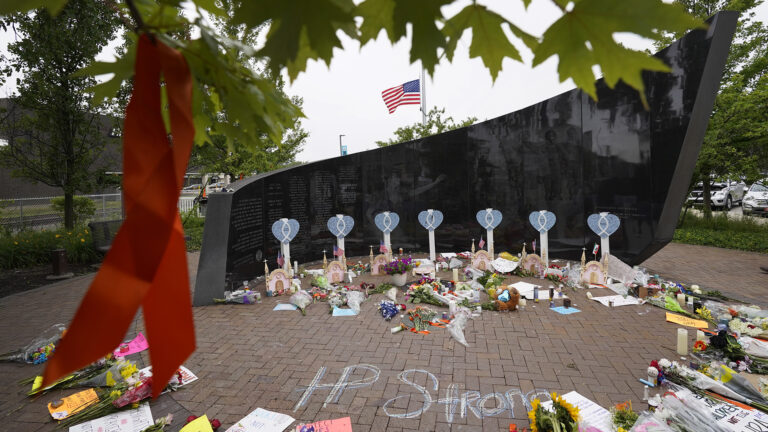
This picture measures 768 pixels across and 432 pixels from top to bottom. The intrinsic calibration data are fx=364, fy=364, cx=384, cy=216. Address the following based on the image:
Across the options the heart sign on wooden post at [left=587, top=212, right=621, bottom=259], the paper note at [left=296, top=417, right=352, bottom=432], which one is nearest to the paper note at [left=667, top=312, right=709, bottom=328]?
the heart sign on wooden post at [left=587, top=212, right=621, bottom=259]

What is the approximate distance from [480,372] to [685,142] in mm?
6906

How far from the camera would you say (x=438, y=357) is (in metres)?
5.12

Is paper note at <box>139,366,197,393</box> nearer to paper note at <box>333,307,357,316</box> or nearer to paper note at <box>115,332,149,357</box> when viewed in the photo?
paper note at <box>115,332,149,357</box>

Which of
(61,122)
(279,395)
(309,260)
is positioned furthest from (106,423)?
(61,122)

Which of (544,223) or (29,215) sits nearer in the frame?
(544,223)

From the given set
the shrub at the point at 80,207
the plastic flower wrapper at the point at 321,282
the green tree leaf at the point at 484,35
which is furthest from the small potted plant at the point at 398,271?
the shrub at the point at 80,207

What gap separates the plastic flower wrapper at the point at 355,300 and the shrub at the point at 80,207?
50.5 ft

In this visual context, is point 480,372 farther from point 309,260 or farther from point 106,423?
point 309,260

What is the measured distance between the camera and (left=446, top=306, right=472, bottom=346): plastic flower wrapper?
18.6 ft

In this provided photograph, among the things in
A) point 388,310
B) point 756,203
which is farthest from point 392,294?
point 756,203

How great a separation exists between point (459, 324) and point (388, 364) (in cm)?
165

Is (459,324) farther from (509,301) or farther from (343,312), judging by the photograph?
(343,312)

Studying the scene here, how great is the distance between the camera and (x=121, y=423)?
3770 mm

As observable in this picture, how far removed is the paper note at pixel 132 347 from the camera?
17.5 ft
